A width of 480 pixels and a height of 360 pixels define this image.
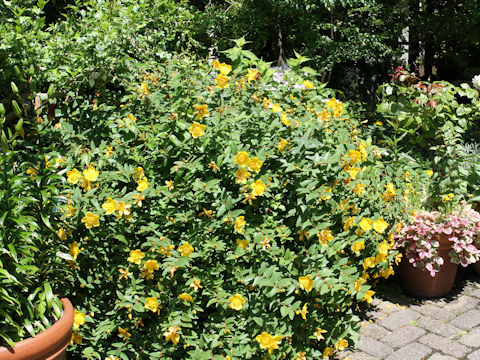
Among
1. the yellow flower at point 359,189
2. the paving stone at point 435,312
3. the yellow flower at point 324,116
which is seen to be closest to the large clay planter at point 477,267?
the paving stone at point 435,312

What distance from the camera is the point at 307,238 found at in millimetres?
2541

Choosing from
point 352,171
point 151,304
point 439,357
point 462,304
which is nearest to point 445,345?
point 439,357

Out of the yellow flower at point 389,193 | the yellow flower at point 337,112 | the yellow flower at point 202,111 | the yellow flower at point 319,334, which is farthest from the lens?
the yellow flower at point 337,112

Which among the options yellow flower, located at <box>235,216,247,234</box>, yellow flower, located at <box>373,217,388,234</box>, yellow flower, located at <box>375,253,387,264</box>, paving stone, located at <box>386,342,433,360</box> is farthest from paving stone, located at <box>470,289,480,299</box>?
yellow flower, located at <box>235,216,247,234</box>

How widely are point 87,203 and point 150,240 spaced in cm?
35

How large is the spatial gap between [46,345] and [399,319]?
227 centimetres

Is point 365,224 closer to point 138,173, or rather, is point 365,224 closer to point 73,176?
point 138,173

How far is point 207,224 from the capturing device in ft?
7.93

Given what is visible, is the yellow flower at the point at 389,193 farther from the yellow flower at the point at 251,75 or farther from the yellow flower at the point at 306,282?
the yellow flower at the point at 251,75

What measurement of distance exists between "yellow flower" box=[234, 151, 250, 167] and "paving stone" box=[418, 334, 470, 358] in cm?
162

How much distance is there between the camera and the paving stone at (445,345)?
293 centimetres

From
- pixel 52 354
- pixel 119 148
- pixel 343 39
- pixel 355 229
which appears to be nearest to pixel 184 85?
pixel 119 148

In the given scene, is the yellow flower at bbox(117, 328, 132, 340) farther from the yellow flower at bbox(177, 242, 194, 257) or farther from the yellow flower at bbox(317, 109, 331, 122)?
the yellow flower at bbox(317, 109, 331, 122)

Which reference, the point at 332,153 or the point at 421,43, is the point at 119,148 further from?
the point at 421,43
